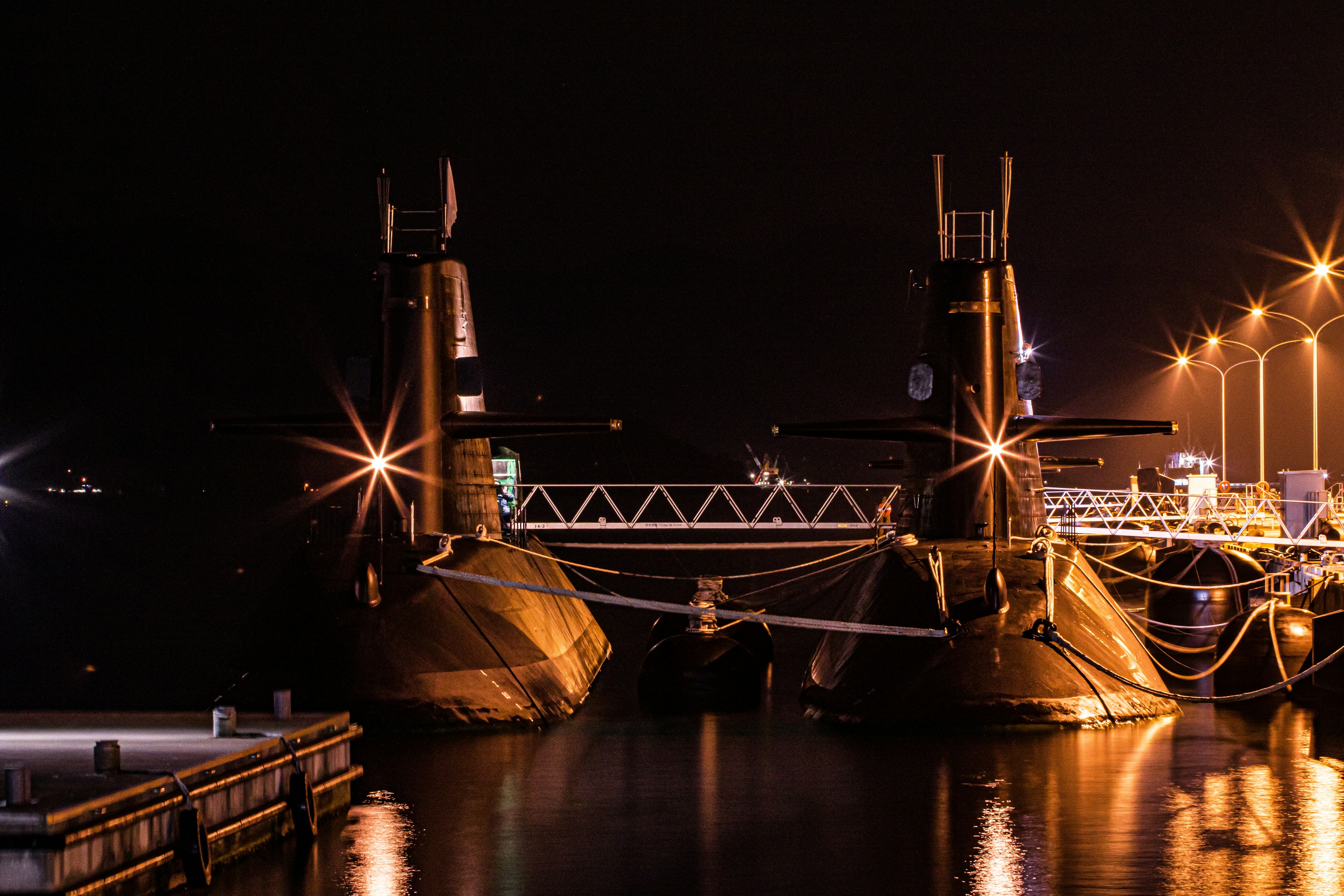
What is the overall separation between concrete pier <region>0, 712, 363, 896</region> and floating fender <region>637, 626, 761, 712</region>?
14520 mm

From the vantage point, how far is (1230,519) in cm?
4753

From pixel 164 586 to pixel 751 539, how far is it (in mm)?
36708

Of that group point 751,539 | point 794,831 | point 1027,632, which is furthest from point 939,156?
point 751,539

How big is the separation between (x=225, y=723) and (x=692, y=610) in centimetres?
846

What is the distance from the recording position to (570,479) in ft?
621

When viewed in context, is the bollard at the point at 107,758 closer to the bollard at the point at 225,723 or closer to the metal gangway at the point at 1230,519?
the bollard at the point at 225,723

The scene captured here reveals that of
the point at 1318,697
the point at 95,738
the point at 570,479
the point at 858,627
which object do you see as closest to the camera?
the point at 95,738

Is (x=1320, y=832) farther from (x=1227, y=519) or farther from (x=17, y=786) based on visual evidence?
(x=1227, y=519)

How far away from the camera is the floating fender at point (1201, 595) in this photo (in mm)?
49531

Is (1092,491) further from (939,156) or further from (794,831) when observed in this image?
(794,831)

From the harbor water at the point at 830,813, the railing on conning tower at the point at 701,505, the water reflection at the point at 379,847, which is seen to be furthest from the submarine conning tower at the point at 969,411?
the railing on conning tower at the point at 701,505

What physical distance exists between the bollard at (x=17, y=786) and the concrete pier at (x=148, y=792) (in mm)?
13

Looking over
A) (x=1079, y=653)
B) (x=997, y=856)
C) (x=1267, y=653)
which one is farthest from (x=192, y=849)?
(x=1267, y=653)

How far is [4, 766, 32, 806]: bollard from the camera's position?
14984 mm
